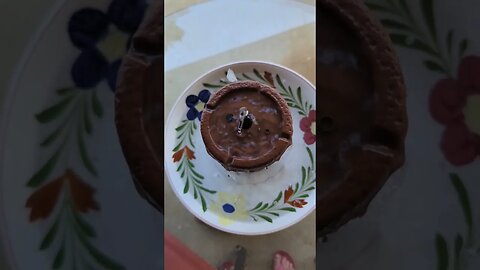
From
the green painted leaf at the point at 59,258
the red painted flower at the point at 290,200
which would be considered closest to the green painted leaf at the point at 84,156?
the green painted leaf at the point at 59,258

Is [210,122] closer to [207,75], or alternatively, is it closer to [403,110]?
[207,75]

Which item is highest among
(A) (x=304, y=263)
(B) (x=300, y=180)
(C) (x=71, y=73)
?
(C) (x=71, y=73)

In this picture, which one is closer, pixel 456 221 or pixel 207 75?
pixel 456 221

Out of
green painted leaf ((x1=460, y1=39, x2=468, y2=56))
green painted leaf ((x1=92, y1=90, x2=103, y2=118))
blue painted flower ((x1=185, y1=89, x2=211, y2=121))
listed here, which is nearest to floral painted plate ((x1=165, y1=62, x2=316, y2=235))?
blue painted flower ((x1=185, y1=89, x2=211, y2=121))

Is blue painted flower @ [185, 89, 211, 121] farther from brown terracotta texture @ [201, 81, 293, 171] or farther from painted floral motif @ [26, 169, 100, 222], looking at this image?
painted floral motif @ [26, 169, 100, 222]

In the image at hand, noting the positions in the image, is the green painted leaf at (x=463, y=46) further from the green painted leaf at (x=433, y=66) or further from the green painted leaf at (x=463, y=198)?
the green painted leaf at (x=463, y=198)

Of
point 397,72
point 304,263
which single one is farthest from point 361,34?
point 304,263

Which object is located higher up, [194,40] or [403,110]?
[194,40]

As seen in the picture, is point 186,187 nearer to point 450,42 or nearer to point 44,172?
point 44,172
